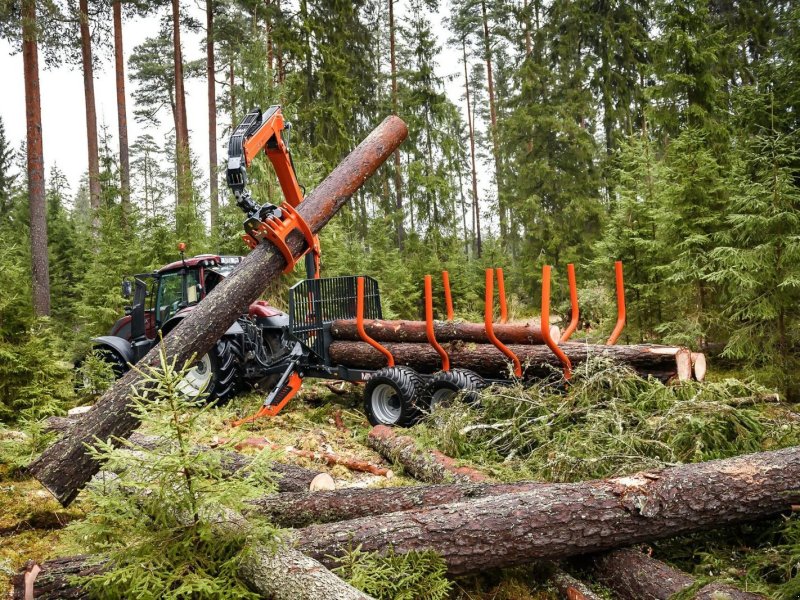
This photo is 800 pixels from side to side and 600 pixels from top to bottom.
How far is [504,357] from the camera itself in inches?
252

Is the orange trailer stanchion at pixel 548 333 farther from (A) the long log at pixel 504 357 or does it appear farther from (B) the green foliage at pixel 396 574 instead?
(B) the green foliage at pixel 396 574

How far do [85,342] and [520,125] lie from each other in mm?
13706

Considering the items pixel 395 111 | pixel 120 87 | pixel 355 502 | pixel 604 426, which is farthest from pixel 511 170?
pixel 355 502

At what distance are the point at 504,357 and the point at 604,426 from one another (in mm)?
1787

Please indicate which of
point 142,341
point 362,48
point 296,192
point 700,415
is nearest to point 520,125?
point 362,48

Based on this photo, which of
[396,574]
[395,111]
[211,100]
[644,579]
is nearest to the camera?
[396,574]

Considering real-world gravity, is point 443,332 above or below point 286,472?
above

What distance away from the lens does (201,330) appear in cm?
497

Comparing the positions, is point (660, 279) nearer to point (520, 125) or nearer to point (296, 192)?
point (296, 192)


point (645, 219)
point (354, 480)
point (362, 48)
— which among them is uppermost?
point (362, 48)

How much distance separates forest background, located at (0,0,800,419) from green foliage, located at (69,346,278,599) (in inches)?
168

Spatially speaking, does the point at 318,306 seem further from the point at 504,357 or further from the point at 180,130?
the point at 180,130

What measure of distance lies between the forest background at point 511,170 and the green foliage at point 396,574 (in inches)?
187

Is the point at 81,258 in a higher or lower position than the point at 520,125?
lower
